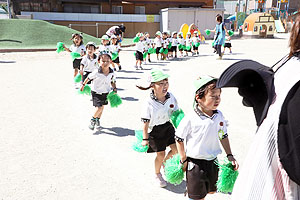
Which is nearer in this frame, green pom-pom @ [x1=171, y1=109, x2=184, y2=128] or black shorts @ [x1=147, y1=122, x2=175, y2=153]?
green pom-pom @ [x1=171, y1=109, x2=184, y2=128]

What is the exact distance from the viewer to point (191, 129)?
2.56m

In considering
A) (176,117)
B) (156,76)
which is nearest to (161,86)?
(156,76)

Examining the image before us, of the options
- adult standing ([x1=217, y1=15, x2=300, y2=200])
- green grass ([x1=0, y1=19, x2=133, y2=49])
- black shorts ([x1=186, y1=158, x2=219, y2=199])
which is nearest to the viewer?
adult standing ([x1=217, y1=15, x2=300, y2=200])

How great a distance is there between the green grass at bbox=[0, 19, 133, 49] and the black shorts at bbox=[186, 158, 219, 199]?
1988cm

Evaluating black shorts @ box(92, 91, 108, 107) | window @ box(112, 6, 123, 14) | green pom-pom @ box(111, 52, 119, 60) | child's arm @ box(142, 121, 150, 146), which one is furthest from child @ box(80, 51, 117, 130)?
window @ box(112, 6, 123, 14)

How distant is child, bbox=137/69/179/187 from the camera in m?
3.30

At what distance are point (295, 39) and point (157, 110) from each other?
227 centimetres

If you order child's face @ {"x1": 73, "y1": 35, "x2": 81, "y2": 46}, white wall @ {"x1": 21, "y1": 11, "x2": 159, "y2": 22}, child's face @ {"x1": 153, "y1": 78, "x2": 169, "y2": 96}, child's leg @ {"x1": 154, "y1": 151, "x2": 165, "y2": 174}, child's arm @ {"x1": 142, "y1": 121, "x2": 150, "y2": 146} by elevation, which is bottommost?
child's leg @ {"x1": 154, "y1": 151, "x2": 165, "y2": 174}

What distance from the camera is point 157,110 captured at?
335 centimetres

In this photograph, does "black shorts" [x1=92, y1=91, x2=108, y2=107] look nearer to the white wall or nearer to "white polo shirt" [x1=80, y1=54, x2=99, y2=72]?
"white polo shirt" [x1=80, y1=54, x2=99, y2=72]

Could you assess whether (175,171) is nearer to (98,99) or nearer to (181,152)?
(181,152)

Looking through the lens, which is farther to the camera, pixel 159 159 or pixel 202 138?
pixel 159 159

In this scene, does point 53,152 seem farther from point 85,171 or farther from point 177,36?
point 177,36

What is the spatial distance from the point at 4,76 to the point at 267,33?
31.5 meters
